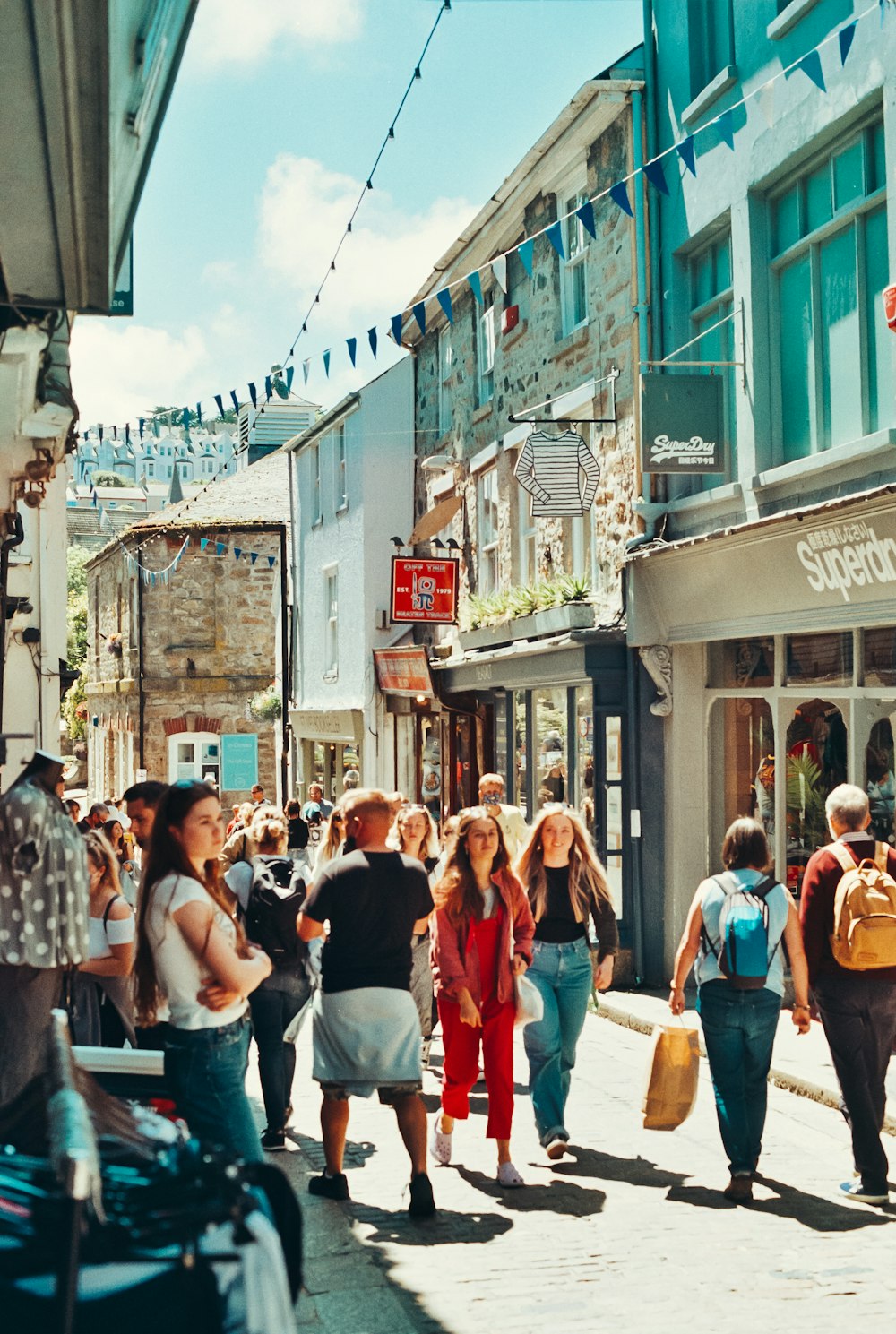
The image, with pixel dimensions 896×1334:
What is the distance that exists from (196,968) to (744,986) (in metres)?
2.64

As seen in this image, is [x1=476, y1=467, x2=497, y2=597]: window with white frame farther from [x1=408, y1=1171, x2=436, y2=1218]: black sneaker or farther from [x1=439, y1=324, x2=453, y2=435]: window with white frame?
[x1=408, y1=1171, x2=436, y2=1218]: black sneaker

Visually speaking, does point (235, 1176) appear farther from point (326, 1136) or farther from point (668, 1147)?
point (668, 1147)

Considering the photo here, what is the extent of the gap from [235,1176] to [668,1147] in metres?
5.09

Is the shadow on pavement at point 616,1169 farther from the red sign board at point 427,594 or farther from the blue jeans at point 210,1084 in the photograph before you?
the red sign board at point 427,594

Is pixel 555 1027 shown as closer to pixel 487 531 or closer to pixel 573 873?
pixel 573 873

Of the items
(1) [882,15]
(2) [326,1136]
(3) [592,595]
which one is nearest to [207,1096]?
(2) [326,1136]

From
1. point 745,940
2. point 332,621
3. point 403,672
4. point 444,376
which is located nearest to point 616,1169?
point 745,940

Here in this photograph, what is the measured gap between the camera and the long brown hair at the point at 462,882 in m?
6.98

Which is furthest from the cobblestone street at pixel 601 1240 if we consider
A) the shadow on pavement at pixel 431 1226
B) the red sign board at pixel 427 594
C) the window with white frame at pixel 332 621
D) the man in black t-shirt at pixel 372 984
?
the window with white frame at pixel 332 621

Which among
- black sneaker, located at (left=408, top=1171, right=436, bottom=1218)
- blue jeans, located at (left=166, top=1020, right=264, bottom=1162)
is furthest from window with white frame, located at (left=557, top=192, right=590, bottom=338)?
blue jeans, located at (left=166, top=1020, right=264, bottom=1162)

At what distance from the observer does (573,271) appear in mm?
15266

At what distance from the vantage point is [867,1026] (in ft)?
20.9

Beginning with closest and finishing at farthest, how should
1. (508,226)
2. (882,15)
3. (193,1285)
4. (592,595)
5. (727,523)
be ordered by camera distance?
(193,1285) < (882,15) < (727,523) < (592,595) < (508,226)

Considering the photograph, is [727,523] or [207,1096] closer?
[207,1096]
